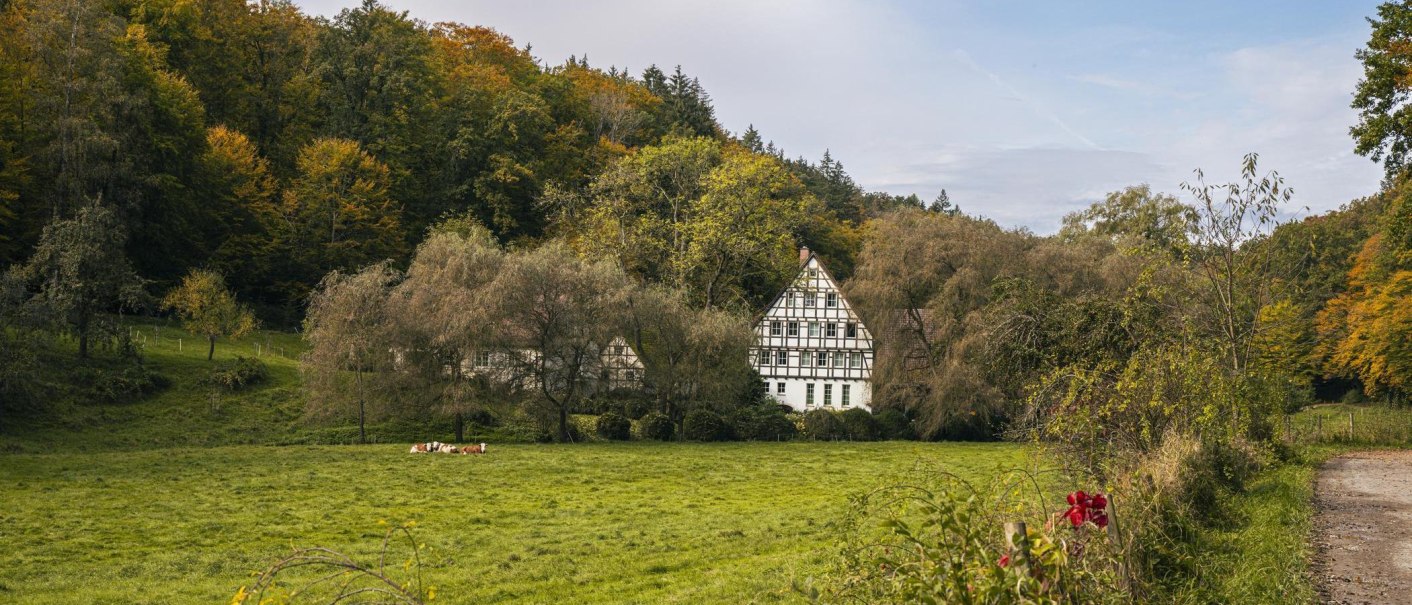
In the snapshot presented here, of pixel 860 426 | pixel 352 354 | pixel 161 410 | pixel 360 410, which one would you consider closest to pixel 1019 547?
pixel 352 354

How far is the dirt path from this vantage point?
1059cm

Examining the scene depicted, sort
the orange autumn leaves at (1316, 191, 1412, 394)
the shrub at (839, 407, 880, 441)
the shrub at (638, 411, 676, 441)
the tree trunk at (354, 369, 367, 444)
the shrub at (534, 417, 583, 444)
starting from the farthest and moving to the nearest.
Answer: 1. the shrub at (839, 407, 880, 441)
2. the orange autumn leaves at (1316, 191, 1412, 394)
3. the shrub at (638, 411, 676, 441)
4. the shrub at (534, 417, 583, 444)
5. the tree trunk at (354, 369, 367, 444)

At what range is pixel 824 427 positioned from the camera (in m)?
46.4

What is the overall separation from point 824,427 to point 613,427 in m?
9.57

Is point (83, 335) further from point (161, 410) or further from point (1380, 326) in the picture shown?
point (1380, 326)

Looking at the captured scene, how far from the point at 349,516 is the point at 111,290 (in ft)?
87.7

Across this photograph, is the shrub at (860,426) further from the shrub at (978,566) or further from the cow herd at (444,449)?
the shrub at (978,566)

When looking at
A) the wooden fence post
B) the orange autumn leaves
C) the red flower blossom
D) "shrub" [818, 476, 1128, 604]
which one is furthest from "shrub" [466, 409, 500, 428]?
the wooden fence post

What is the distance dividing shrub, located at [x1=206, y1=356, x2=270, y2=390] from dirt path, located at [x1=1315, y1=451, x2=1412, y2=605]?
38.3 metres

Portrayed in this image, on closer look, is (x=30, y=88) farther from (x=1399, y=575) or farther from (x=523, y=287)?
(x=1399, y=575)

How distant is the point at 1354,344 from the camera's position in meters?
47.4

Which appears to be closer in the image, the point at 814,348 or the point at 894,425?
the point at 894,425

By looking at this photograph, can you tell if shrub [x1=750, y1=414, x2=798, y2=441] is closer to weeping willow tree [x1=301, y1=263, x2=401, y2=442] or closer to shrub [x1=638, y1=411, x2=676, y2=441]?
shrub [x1=638, y1=411, x2=676, y2=441]

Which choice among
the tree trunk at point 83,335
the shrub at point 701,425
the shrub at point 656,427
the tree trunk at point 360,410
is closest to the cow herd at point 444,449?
the tree trunk at point 360,410
